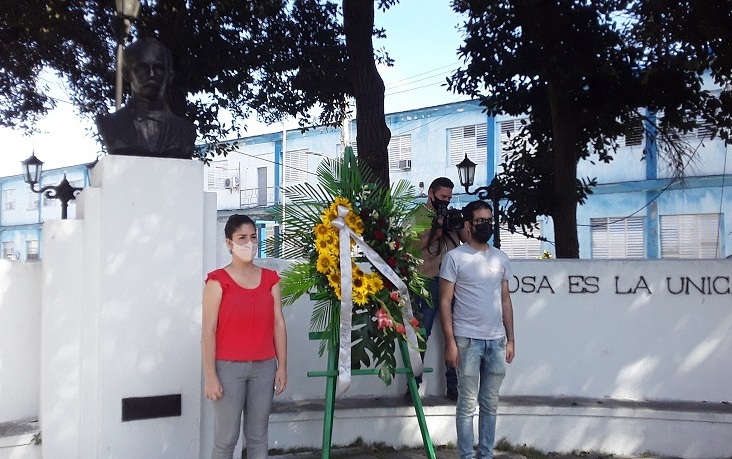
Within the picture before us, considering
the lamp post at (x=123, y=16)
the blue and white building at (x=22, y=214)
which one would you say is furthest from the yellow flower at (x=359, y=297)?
the blue and white building at (x=22, y=214)

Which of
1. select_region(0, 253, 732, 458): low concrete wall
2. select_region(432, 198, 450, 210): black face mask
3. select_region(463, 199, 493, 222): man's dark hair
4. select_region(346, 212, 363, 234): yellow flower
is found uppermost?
select_region(432, 198, 450, 210): black face mask

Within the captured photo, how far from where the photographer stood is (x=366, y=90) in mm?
8930

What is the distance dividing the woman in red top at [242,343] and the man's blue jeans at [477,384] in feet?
4.12

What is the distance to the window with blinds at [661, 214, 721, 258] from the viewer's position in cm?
2167

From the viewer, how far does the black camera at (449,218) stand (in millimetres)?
5480

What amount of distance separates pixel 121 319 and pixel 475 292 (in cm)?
231

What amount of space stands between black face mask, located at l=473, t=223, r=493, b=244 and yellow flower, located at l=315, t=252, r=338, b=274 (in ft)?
3.08

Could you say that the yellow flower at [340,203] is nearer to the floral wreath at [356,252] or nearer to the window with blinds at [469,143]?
the floral wreath at [356,252]

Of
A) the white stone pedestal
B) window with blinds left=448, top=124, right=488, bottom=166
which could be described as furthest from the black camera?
window with blinds left=448, top=124, right=488, bottom=166

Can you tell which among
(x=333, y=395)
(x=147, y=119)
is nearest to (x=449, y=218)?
(x=333, y=395)

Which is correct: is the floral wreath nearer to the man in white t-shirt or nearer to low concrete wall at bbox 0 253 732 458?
the man in white t-shirt

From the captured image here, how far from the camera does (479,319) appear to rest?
199 inches

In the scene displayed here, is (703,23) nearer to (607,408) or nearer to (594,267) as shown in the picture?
(594,267)

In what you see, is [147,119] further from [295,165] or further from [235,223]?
[295,165]
